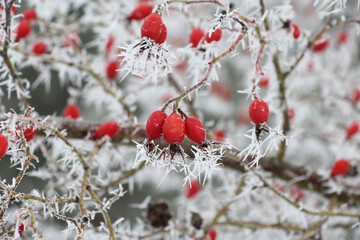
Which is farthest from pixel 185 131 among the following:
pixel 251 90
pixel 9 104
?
pixel 9 104

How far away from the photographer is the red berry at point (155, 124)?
105 cm

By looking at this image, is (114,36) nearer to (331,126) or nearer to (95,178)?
(95,178)

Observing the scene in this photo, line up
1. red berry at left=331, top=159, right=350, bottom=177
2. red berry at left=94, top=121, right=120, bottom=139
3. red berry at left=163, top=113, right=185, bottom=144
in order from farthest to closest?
red berry at left=331, top=159, right=350, bottom=177 < red berry at left=94, top=121, right=120, bottom=139 < red berry at left=163, top=113, right=185, bottom=144

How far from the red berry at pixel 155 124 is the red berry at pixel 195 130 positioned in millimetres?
74

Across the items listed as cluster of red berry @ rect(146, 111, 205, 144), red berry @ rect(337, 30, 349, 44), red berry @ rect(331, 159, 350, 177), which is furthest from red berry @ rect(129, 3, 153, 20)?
red berry @ rect(337, 30, 349, 44)

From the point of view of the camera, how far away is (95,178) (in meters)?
1.66

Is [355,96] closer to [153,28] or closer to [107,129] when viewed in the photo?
[107,129]

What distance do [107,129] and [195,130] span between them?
2.32 ft

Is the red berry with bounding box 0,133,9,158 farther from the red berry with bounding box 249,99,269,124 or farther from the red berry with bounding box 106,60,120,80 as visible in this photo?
the red berry with bounding box 106,60,120,80

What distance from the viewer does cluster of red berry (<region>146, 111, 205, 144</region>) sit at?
3.33 feet


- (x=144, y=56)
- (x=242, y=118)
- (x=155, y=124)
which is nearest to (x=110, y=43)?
(x=144, y=56)

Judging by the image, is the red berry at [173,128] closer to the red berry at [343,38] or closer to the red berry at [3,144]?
the red berry at [3,144]

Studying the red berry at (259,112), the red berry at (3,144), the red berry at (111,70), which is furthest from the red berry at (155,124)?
the red berry at (111,70)

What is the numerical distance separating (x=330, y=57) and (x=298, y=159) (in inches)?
49.7
